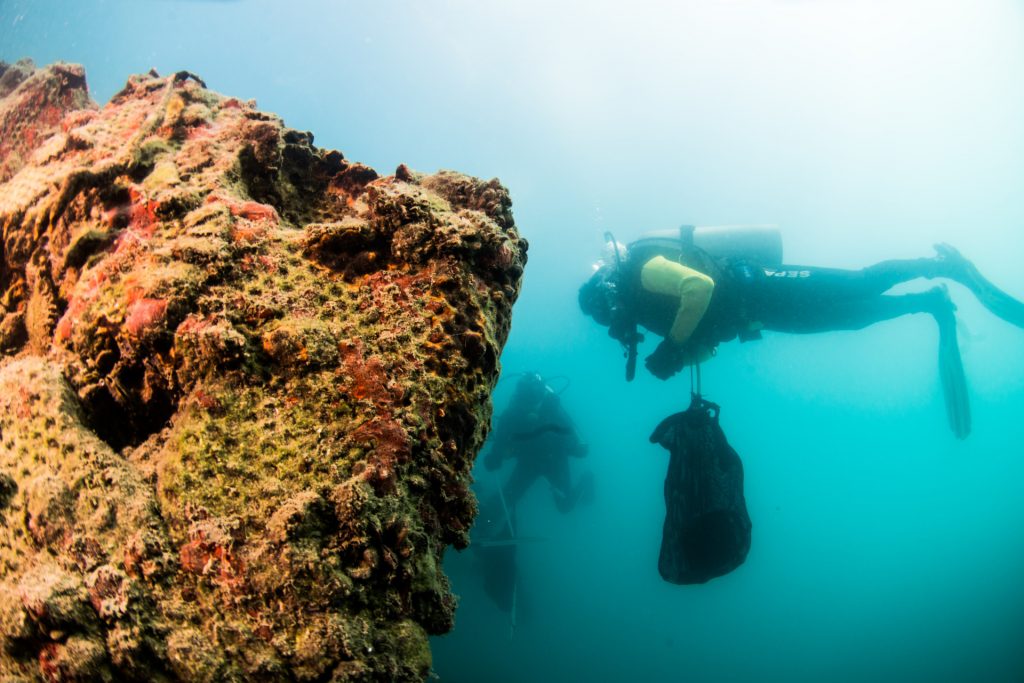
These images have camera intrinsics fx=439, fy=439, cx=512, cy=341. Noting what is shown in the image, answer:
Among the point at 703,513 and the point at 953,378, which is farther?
the point at 953,378

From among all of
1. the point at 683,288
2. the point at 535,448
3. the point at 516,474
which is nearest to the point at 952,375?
the point at 683,288

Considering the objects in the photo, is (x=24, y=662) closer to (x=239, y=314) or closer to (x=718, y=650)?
(x=239, y=314)

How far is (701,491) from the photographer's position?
15.1 feet

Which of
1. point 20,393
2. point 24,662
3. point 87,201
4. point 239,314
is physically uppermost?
point 87,201

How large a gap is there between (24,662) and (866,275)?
9342 millimetres

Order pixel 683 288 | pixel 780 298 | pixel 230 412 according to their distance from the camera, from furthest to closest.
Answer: pixel 780 298 < pixel 683 288 < pixel 230 412

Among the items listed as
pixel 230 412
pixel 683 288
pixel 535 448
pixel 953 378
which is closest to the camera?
pixel 230 412

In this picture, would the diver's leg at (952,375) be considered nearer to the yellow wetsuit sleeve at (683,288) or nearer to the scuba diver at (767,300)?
the scuba diver at (767,300)

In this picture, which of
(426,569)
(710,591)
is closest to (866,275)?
(426,569)

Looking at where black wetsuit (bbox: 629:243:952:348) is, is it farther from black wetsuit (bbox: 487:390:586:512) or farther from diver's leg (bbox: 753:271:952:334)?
black wetsuit (bbox: 487:390:586:512)

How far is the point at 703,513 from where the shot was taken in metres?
4.55

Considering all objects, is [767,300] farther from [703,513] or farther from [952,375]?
[703,513]

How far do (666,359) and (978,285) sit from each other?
656 centimetres

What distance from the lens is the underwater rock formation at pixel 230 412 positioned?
2.97ft
